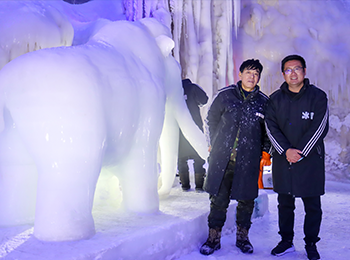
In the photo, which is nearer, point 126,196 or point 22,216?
point 22,216

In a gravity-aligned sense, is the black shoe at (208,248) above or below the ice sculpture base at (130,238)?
below

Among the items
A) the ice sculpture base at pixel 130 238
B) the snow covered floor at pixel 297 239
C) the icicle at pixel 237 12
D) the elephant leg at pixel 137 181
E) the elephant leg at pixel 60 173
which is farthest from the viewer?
the icicle at pixel 237 12

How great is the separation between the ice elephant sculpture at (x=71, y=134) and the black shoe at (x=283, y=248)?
0.77m

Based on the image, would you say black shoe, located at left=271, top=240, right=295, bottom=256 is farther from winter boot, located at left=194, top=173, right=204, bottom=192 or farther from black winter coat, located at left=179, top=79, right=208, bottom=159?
black winter coat, located at left=179, top=79, right=208, bottom=159

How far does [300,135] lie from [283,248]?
2.22ft

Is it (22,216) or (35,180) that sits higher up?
(35,180)

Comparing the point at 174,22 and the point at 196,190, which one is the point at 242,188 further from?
the point at 174,22

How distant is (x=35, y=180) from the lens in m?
1.80

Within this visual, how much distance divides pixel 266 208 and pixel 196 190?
2.13 ft

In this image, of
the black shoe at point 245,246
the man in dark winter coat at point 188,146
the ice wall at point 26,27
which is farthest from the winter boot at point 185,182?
the ice wall at point 26,27

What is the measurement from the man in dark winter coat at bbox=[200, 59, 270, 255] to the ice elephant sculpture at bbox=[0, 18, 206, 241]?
41 centimetres

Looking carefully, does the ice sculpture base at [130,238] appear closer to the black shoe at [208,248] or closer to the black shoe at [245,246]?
the black shoe at [208,248]

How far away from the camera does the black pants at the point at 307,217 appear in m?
1.87

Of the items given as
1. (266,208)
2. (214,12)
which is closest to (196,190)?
(266,208)
